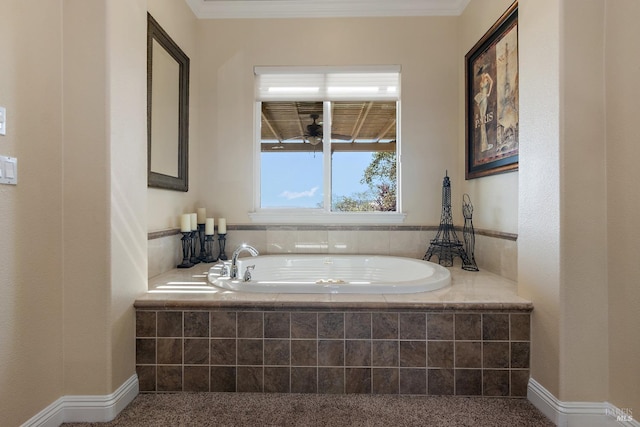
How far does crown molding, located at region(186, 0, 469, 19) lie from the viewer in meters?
2.65

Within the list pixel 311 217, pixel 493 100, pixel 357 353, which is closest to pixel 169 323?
pixel 357 353

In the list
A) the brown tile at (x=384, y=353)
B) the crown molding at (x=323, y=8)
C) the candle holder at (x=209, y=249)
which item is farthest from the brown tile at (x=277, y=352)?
the crown molding at (x=323, y=8)

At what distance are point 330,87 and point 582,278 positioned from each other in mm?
2231

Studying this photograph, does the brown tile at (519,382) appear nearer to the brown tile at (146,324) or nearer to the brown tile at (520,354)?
the brown tile at (520,354)

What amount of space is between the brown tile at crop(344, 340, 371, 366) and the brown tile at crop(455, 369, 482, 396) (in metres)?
0.45

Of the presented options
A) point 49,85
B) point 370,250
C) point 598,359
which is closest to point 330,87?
point 370,250

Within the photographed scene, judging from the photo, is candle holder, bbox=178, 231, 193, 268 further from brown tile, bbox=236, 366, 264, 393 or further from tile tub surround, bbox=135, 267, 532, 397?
brown tile, bbox=236, 366, 264, 393

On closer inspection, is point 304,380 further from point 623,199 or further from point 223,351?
point 623,199

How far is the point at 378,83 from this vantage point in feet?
9.07

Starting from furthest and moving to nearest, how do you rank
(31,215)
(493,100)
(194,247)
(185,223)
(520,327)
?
1. (194,247)
2. (185,223)
3. (493,100)
4. (520,327)
5. (31,215)

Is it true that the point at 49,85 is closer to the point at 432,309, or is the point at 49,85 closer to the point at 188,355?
the point at 188,355

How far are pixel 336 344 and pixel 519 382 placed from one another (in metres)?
0.92

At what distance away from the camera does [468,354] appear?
1562 millimetres

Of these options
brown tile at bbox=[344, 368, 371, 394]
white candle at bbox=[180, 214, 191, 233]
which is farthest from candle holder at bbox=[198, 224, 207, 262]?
brown tile at bbox=[344, 368, 371, 394]
